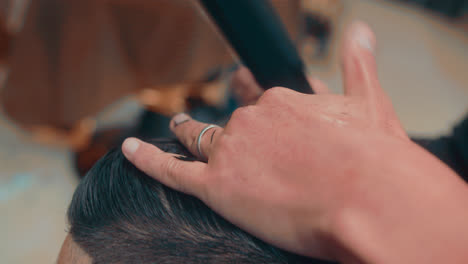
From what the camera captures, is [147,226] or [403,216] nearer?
[403,216]

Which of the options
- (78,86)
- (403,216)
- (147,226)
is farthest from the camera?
(78,86)

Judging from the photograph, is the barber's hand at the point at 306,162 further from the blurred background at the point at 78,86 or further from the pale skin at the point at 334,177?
the blurred background at the point at 78,86

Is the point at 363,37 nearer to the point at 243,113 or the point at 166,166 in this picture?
the point at 243,113

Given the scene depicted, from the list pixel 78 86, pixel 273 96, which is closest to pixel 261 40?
pixel 273 96

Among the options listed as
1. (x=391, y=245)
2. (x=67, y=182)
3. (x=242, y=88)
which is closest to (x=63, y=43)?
(x=67, y=182)

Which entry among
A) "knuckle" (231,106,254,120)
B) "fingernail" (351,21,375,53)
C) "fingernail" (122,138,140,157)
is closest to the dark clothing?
"fingernail" (351,21,375,53)

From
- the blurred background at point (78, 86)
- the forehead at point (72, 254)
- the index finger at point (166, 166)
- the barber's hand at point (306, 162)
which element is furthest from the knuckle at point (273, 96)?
the blurred background at point (78, 86)

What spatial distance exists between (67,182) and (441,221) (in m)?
1.52

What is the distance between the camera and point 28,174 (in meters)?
1.52

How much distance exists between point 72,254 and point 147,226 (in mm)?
133

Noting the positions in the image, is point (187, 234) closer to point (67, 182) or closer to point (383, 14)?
point (67, 182)

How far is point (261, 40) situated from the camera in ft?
1.74

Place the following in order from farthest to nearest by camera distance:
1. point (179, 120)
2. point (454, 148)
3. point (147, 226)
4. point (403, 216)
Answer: point (454, 148) < point (179, 120) < point (147, 226) < point (403, 216)

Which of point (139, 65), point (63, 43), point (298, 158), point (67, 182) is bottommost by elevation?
point (67, 182)
